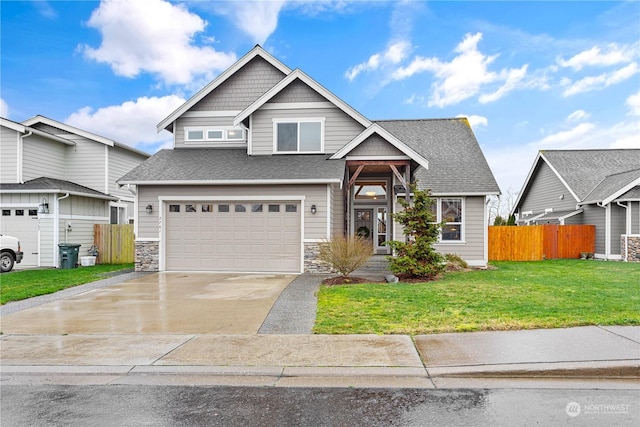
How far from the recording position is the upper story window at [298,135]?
15.6 meters

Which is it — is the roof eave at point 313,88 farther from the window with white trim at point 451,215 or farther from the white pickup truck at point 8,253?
the white pickup truck at point 8,253

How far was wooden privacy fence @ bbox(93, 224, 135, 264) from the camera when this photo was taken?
1815cm

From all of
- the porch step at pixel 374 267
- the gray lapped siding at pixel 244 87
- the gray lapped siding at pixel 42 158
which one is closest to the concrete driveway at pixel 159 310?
the porch step at pixel 374 267

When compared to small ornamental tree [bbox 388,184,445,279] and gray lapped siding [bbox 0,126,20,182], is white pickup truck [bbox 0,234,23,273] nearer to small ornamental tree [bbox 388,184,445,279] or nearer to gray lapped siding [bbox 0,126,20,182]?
gray lapped siding [bbox 0,126,20,182]

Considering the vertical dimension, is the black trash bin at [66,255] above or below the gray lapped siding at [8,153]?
below

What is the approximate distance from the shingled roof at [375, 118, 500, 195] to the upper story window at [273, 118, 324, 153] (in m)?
4.77

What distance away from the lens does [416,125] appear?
21.1 metres

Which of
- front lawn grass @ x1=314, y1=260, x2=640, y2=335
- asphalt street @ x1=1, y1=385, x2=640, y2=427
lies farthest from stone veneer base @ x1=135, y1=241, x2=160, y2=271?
asphalt street @ x1=1, y1=385, x2=640, y2=427

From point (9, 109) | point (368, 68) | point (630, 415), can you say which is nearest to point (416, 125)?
point (368, 68)

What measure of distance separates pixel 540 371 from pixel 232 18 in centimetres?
1613

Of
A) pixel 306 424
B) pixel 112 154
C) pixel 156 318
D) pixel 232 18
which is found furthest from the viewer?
pixel 112 154

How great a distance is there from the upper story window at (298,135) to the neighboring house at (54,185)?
618 cm

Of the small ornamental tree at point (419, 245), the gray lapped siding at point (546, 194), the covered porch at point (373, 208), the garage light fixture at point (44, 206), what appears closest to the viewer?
the small ornamental tree at point (419, 245)

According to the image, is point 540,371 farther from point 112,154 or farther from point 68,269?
point 112,154
